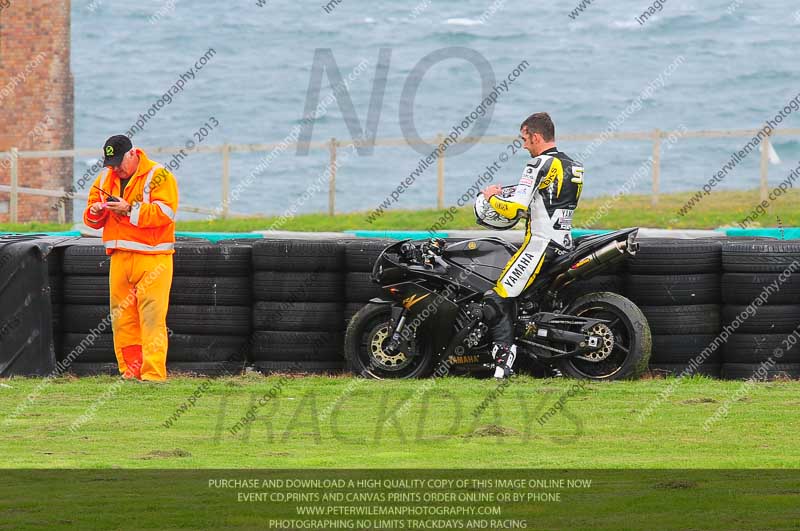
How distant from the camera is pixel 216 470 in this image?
7.33m

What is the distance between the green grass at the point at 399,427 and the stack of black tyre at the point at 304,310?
1.55 ft

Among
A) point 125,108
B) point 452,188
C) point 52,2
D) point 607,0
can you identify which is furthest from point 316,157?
point 52,2

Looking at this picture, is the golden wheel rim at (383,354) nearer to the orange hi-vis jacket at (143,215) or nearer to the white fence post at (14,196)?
the orange hi-vis jacket at (143,215)

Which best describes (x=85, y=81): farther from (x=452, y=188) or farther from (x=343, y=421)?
(x=343, y=421)

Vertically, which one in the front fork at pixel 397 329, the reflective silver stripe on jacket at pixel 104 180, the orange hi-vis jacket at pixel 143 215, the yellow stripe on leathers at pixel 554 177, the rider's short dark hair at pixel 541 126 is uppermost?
the rider's short dark hair at pixel 541 126

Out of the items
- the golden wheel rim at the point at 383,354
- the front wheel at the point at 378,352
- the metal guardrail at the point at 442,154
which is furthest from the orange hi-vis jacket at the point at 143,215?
the metal guardrail at the point at 442,154

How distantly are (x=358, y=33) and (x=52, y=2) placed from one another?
57.2m

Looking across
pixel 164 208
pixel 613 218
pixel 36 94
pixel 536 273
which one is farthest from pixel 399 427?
pixel 36 94

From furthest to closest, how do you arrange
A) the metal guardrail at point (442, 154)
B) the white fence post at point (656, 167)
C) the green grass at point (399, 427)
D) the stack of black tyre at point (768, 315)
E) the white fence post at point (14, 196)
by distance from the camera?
the white fence post at point (14, 196), the white fence post at point (656, 167), the metal guardrail at point (442, 154), the stack of black tyre at point (768, 315), the green grass at point (399, 427)

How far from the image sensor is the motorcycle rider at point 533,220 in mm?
10672

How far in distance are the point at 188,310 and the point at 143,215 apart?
0.97 m

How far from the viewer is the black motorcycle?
35.0 feet

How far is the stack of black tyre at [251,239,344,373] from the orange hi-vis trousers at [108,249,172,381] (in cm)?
83

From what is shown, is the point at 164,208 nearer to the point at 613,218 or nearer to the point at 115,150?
the point at 115,150
